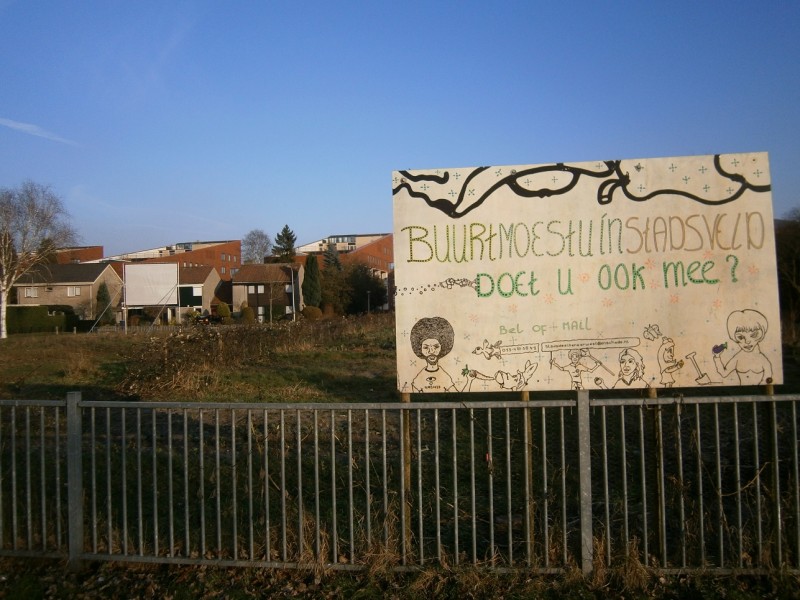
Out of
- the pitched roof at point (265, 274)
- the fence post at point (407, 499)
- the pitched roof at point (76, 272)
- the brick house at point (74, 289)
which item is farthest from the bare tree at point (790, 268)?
the pitched roof at point (76, 272)

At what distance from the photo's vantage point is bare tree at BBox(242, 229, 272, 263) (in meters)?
101

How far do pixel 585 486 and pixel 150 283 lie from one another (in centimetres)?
4554

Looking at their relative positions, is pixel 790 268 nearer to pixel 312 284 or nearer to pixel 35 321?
pixel 312 284

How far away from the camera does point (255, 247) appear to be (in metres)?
102

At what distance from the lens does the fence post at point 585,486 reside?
3.89 metres

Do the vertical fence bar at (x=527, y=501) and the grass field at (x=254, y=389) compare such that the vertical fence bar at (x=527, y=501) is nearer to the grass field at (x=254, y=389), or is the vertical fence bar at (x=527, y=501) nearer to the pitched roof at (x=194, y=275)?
the grass field at (x=254, y=389)

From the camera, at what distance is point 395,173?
4.26 metres

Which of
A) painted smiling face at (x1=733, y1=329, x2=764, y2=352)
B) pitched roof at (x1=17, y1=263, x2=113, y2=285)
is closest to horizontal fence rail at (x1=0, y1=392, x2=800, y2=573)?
painted smiling face at (x1=733, y1=329, x2=764, y2=352)

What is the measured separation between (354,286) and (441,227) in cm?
5250

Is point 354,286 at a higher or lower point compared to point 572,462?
higher

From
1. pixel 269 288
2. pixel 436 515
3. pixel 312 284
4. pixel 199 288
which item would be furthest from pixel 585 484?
pixel 199 288

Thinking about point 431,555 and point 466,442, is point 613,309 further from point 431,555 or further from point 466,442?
point 466,442

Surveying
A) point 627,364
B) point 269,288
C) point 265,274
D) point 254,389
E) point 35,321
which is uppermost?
point 265,274

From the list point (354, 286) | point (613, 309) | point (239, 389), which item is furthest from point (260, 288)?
point (613, 309)
